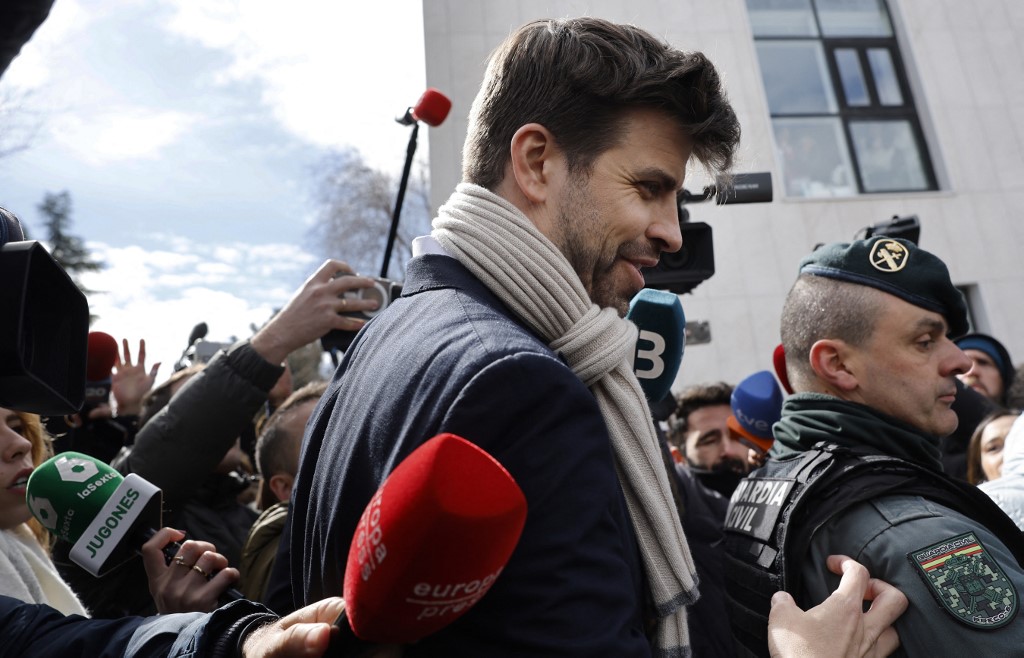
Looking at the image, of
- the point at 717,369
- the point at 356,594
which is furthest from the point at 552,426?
the point at 717,369

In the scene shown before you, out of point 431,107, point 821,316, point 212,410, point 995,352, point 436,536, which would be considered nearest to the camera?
point 436,536

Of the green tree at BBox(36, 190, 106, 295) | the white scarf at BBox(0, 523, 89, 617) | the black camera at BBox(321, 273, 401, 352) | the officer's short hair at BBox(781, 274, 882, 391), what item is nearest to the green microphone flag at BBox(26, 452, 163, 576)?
the white scarf at BBox(0, 523, 89, 617)

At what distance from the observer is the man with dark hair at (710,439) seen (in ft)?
14.0

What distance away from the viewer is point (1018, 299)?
10.0 metres

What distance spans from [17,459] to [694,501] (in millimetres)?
2477

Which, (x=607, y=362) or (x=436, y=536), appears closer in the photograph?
(x=436, y=536)

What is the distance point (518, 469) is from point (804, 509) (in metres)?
1.21

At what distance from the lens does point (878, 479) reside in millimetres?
1767

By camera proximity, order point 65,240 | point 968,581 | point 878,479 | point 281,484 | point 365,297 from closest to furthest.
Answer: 1. point 968,581
2. point 878,479
3. point 365,297
4. point 281,484
5. point 65,240

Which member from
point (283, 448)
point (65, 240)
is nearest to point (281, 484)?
point (283, 448)

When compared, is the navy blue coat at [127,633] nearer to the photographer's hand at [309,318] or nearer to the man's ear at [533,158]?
the man's ear at [533,158]

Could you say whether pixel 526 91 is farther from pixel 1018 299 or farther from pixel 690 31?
pixel 1018 299

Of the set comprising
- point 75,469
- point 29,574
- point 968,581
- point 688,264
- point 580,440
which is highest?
point 688,264

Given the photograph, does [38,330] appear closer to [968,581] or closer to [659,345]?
[659,345]
